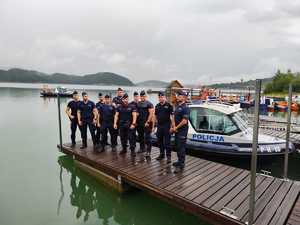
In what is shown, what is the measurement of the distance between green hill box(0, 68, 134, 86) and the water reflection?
16528 centimetres

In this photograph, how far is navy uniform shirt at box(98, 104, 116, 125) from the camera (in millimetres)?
6660

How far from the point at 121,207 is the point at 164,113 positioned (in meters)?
2.36

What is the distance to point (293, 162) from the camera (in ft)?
26.0

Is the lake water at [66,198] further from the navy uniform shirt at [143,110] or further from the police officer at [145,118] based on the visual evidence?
the navy uniform shirt at [143,110]

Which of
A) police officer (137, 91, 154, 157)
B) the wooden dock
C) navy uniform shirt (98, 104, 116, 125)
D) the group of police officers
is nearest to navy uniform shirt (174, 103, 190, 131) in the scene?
the group of police officers

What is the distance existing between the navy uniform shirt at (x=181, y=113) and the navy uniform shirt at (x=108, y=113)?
7.32 ft

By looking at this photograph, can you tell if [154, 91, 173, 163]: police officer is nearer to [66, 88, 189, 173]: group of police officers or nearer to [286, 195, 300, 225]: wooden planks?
[66, 88, 189, 173]: group of police officers

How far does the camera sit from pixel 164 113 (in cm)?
552

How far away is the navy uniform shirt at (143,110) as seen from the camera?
20.0 ft

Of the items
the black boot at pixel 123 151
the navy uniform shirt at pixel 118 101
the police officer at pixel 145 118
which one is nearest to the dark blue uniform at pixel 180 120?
the police officer at pixel 145 118

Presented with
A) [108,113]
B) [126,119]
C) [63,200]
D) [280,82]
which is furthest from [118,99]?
[280,82]

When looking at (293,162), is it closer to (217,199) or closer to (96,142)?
(217,199)

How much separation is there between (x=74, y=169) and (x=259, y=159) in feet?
18.7

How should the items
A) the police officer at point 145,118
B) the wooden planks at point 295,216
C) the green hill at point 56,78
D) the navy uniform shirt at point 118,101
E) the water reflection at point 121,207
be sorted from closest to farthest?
the wooden planks at point 295,216 → the water reflection at point 121,207 → the police officer at point 145,118 → the navy uniform shirt at point 118,101 → the green hill at point 56,78
